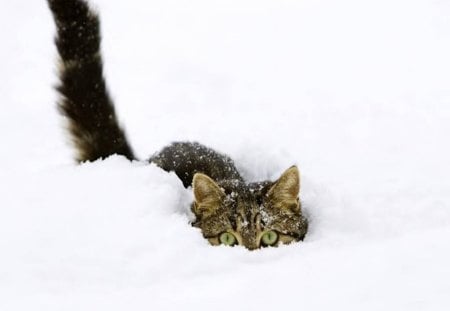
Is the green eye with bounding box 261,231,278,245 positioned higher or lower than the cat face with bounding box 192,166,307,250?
lower

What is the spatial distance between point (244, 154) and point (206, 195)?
136 cm

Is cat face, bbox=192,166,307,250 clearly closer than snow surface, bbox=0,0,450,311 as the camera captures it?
No

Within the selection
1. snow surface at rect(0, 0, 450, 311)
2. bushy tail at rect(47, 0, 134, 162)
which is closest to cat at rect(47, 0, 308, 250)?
bushy tail at rect(47, 0, 134, 162)

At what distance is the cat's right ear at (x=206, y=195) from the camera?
2766 mm

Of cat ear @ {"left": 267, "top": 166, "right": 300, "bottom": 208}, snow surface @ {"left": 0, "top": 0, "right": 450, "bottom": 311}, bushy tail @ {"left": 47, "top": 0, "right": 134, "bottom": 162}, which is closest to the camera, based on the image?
snow surface @ {"left": 0, "top": 0, "right": 450, "bottom": 311}

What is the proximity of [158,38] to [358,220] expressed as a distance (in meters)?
4.90

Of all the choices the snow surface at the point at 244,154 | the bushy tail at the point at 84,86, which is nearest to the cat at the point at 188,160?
the bushy tail at the point at 84,86

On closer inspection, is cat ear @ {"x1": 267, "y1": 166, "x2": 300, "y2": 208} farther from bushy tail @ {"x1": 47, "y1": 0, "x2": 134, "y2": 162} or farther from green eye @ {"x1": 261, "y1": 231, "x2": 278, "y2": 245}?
bushy tail @ {"x1": 47, "y1": 0, "x2": 134, "y2": 162}

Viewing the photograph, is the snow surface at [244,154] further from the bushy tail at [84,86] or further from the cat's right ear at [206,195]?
the bushy tail at [84,86]

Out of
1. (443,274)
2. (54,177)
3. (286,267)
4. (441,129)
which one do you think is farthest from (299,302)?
(441,129)

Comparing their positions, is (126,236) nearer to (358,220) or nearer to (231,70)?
(358,220)

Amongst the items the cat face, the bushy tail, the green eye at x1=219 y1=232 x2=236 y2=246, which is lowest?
the green eye at x1=219 y1=232 x2=236 y2=246

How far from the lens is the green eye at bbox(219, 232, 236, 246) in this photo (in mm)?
2787

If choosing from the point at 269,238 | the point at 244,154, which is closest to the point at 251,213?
the point at 269,238
